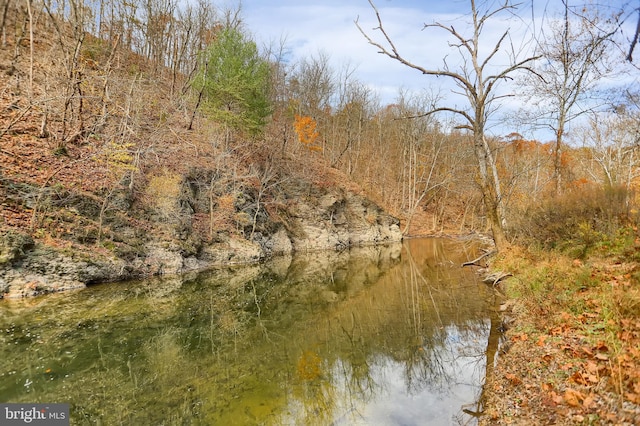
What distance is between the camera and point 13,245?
10133 millimetres

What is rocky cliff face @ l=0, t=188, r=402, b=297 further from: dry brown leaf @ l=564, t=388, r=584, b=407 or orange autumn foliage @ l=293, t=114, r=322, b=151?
dry brown leaf @ l=564, t=388, r=584, b=407

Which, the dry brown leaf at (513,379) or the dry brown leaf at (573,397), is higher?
the dry brown leaf at (573,397)

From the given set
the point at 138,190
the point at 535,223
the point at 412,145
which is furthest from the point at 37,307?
the point at 412,145

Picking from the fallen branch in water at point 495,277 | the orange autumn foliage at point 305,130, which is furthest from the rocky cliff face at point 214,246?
the fallen branch in water at point 495,277

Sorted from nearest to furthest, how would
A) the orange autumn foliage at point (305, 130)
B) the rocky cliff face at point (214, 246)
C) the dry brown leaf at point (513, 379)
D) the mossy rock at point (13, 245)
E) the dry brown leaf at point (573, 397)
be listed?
the dry brown leaf at point (573, 397) < the dry brown leaf at point (513, 379) < the mossy rock at point (13, 245) < the rocky cliff face at point (214, 246) < the orange autumn foliage at point (305, 130)

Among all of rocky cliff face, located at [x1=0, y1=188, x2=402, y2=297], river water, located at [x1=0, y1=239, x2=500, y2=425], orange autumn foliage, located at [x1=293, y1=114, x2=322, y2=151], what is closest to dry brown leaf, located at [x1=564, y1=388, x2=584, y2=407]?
river water, located at [x1=0, y1=239, x2=500, y2=425]

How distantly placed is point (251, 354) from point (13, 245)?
894 cm

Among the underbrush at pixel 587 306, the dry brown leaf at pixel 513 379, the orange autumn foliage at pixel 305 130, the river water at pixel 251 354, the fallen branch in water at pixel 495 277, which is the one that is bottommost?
the river water at pixel 251 354

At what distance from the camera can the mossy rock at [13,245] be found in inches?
389

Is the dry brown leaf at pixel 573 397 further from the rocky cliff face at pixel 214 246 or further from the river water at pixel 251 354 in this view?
the rocky cliff face at pixel 214 246

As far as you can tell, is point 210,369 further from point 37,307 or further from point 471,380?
point 37,307

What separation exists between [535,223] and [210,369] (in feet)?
34.5

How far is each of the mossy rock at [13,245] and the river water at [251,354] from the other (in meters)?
1.48

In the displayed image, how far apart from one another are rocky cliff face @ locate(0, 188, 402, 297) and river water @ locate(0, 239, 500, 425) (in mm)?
855
